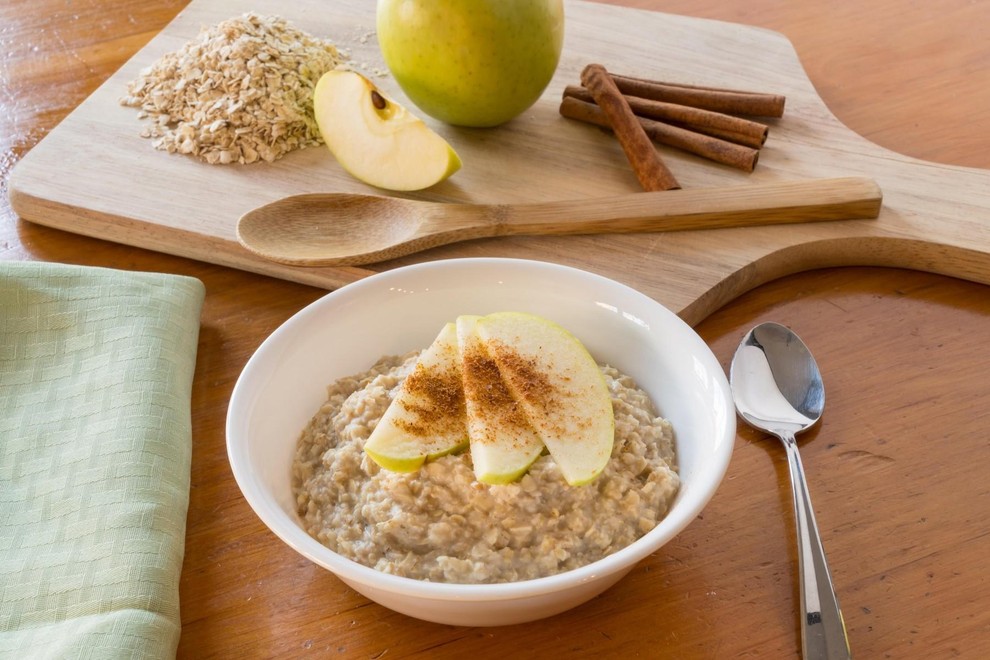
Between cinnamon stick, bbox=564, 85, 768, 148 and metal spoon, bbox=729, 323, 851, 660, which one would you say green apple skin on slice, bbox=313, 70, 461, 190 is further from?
metal spoon, bbox=729, 323, 851, 660

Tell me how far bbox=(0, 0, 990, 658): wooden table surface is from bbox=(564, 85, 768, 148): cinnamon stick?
0.26 meters

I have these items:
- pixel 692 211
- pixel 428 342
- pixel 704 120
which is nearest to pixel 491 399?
pixel 428 342

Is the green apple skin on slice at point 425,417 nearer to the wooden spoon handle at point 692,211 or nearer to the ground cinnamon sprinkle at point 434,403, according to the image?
the ground cinnamon sprinkle at point 434,403

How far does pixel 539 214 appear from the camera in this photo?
1390 millimetres

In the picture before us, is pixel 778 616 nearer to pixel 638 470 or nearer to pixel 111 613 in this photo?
pixel 638 470

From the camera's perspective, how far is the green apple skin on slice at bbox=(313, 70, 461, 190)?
1.46 m

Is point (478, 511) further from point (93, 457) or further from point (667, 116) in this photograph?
point (667, 116)

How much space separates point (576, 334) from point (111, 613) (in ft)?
1.87

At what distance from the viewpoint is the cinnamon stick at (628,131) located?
1452 millimetres

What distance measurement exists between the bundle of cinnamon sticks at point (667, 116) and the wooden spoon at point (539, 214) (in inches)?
3.2

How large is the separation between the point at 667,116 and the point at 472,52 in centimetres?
36

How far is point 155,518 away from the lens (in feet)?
3.29

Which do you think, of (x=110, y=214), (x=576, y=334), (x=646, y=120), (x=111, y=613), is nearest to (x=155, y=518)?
(x=111, y=613)

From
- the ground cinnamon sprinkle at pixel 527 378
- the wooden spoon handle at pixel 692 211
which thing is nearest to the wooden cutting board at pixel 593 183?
the wooden spoon handle at pixel 692 211
